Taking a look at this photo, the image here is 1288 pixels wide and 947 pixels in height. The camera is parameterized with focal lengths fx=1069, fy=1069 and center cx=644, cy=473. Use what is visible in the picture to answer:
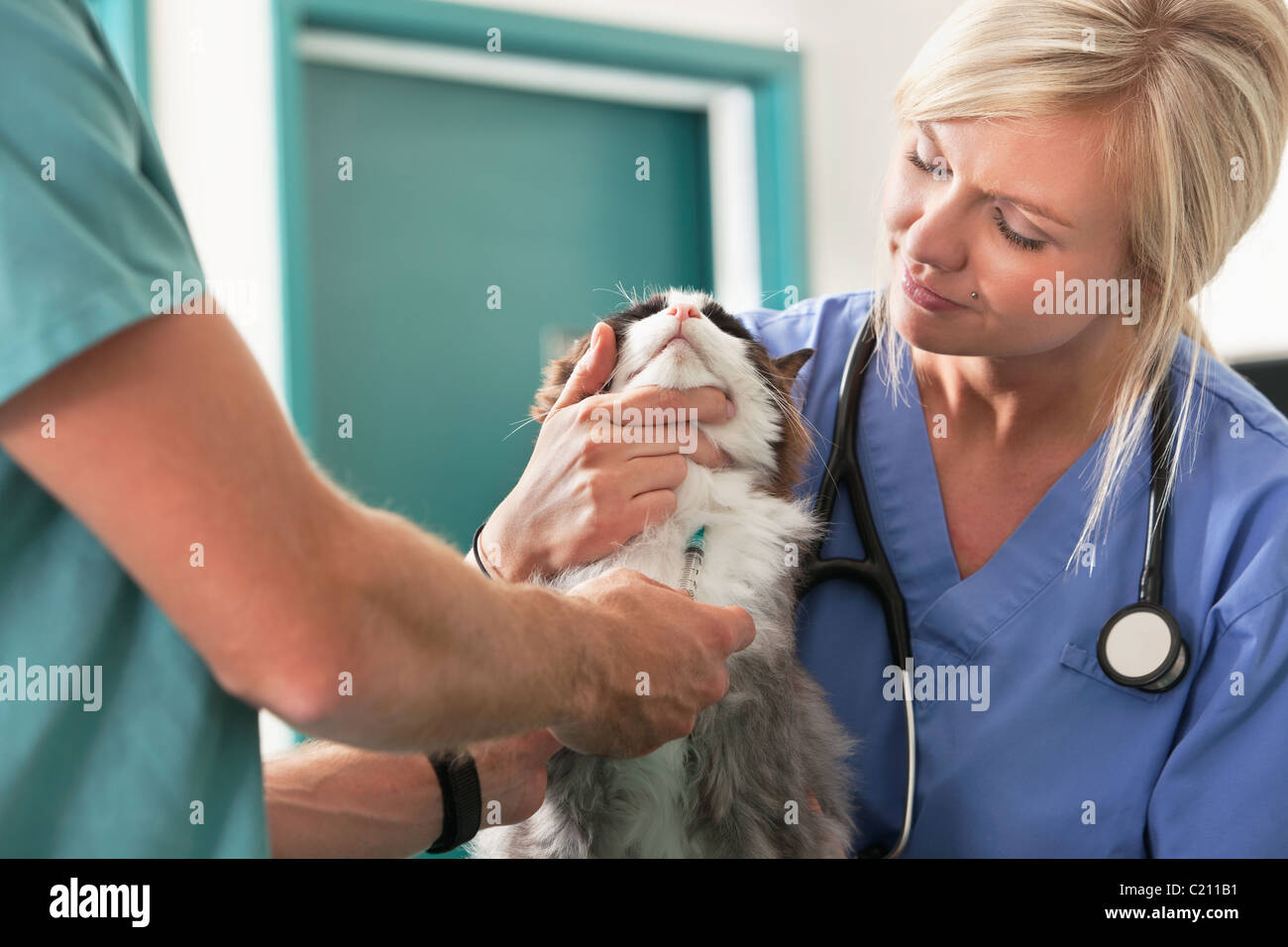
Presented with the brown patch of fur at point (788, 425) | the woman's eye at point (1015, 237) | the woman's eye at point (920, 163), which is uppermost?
the woman's eye at point (920, 163)

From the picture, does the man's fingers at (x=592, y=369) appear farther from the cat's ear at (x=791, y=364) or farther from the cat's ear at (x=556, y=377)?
the cat's ear at (x=791, y=364)

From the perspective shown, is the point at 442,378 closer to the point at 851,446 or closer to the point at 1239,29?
the point at 851,446

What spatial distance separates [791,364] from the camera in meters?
1.32

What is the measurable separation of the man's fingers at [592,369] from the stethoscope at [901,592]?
0.29 metres

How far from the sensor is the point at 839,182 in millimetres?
3404

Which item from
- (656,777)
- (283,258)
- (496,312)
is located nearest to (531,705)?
(656,777)

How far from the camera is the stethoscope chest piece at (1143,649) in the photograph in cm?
108

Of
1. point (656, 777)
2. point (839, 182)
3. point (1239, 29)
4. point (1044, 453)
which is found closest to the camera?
point (656, 777)

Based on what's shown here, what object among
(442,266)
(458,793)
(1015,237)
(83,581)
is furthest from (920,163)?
(442,266)

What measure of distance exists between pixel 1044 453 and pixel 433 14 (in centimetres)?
214

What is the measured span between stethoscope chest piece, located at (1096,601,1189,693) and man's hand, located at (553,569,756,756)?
42cm

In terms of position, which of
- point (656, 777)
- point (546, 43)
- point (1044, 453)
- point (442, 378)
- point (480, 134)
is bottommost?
point (656, 777)

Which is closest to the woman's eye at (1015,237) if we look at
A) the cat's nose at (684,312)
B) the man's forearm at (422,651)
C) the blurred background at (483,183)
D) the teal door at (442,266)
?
the cat's nose at (684,312)

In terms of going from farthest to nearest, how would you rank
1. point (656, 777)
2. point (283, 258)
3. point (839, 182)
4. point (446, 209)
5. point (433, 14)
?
point (839, 182) → point (446, 209) → point (433, 14) → point (283, 258) → point (656, 777)
